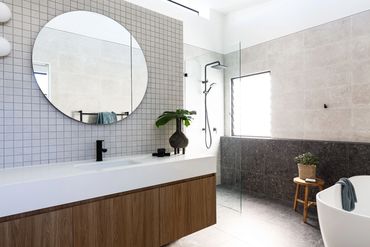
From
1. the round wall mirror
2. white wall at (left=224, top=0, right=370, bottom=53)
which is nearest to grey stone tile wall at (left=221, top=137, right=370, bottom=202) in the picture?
white wall at (left=224, top=0, right=370, bottom=53)

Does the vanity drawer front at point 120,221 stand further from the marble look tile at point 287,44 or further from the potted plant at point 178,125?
the marble look tile at point 287,44

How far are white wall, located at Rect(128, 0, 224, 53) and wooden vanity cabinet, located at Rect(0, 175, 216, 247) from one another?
2.32 m

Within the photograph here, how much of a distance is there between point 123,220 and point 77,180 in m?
0.49

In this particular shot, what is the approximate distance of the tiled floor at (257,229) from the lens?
2254 mm

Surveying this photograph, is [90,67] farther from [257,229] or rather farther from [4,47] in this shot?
[257,229]

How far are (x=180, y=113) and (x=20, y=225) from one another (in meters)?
1.61

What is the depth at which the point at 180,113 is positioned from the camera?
2484 mm

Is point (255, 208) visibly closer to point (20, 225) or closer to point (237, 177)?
point (237, 177)

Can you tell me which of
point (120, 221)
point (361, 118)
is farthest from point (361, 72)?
point (120, 221)

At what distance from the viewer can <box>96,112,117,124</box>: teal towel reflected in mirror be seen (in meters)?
2.18

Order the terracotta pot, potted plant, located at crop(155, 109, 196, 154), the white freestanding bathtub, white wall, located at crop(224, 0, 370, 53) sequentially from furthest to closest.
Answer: white wall, located at crop(224, 0, 370, 53) → the terracotta pot → potted plant, located at crop(155, 109, 196, 154) → the white freestanding bathtub

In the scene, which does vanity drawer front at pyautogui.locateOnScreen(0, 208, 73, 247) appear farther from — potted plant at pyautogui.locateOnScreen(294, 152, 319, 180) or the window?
the window

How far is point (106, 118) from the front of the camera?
2223 millimetres

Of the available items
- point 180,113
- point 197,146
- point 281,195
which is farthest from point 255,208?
point 180,113
